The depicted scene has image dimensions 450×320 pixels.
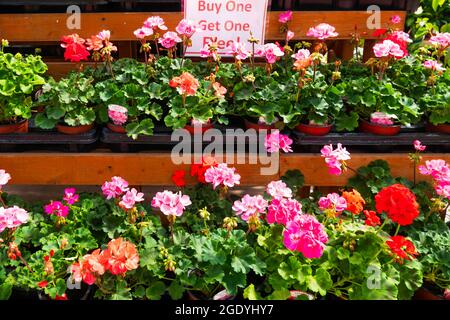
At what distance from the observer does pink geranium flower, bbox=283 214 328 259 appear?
1.41 meters

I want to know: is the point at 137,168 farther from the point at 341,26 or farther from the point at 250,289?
the point at 341,26

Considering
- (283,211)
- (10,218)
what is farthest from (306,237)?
(10,218)

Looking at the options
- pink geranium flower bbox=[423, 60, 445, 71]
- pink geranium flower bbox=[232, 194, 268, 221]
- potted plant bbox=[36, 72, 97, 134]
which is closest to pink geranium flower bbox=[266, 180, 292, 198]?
pink geranium flower bbox=[232, 194, 268, 221]

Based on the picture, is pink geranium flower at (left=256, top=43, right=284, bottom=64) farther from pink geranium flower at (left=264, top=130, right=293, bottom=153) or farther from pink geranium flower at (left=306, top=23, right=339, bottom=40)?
pink geranium flower at (left=264, top=130, right=293, bottom=153)

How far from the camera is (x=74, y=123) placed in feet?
6.42

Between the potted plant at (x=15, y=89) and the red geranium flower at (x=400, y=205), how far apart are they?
1386 mm

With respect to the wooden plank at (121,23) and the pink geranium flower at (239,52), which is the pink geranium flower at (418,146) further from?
the pink geranium flower at (239,52)

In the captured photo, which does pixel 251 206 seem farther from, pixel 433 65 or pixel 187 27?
pixel 433 65

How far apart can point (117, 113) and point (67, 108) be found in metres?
0.21
